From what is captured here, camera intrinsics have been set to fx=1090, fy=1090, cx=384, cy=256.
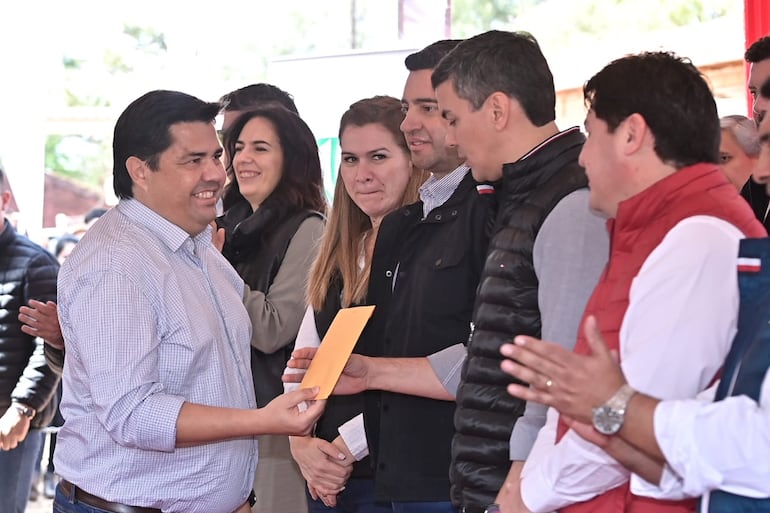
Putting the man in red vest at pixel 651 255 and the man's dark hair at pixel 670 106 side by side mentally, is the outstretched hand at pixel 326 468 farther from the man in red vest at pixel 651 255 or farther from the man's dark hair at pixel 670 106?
the man's dark hair at pixel 670 106

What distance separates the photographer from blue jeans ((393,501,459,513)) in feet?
8.70

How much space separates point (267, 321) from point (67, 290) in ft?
3.62

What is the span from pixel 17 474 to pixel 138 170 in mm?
2592

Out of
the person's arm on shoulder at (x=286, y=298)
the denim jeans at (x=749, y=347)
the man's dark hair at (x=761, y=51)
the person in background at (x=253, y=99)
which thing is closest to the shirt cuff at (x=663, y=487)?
the denim jeans at (x=749, y=347)

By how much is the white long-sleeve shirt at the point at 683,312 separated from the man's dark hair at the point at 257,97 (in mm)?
2879


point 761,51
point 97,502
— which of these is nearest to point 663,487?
point 97,502

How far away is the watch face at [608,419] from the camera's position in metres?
1.55

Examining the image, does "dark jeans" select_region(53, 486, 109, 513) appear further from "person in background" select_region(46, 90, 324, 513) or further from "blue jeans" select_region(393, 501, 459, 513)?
"blue jeans" select_region(393, 501, 459, 513)

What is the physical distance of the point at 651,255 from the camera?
1.70m

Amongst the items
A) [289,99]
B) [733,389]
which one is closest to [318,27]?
[289,99]

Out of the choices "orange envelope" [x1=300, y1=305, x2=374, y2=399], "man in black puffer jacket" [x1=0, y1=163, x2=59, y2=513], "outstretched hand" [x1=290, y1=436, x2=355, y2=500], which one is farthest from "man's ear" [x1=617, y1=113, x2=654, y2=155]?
"man in black puffer jacket" [x1=0, y1=163, x2=59, y2=513]

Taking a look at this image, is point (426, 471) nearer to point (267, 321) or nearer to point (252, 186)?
point (267, 321)

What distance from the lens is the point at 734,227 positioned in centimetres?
170

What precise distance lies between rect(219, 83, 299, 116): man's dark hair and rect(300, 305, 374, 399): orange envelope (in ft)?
6.53
